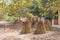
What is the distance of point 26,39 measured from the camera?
899 centimetres

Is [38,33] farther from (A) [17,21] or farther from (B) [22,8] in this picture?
(A) [17,21]

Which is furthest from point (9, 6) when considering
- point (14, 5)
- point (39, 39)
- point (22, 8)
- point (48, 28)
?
point (48, 28)

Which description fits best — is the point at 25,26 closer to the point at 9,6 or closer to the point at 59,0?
the point at 9,6

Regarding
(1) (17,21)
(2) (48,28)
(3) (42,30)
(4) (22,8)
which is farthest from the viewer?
(1) (17,21)

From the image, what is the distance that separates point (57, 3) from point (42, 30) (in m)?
3.48

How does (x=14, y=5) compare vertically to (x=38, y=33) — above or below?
above

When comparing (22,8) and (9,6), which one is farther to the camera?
(22,8)

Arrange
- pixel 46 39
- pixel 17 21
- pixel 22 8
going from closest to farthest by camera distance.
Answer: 1. pixel 46 39
2. pixel 22 8
3. pixel 17 21

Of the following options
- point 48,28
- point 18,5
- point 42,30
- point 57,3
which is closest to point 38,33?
point 42,30

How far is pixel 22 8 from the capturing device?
1039 cm

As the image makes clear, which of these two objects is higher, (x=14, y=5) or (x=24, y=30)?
(x=14, y=5)

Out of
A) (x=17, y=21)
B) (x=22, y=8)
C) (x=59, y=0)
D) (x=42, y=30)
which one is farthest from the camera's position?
(x=17, y=21)

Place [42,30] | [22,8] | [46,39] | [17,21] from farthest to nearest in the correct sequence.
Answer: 1. [17,21]
2. [42,30]
3. [22,8]
4. [46,39]

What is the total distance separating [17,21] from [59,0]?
6.25m
